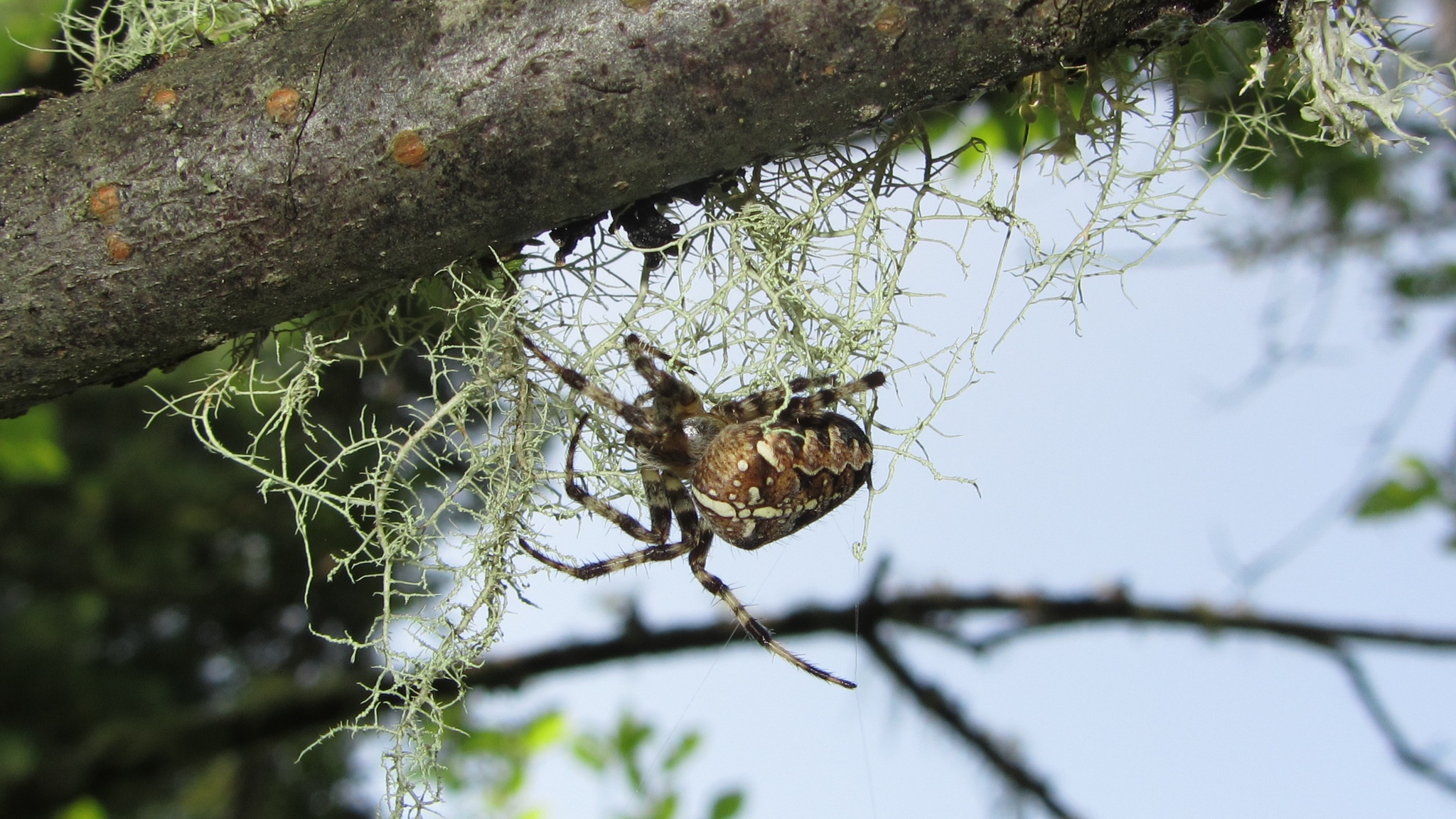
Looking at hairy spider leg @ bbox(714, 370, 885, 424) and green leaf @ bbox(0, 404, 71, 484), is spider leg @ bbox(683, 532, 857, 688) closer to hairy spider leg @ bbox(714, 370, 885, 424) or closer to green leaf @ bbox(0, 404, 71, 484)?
hairy spider leg @ bbox(714, 370, 885, 424)

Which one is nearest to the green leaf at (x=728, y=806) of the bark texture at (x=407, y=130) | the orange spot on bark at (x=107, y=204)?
the bark texture at (x=407, y=130)

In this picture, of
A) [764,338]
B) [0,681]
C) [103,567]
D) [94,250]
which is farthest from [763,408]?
[0,681]

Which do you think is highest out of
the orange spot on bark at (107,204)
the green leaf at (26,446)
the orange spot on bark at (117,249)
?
the green leaf at (26,446)

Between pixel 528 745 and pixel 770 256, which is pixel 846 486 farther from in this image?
pixel 528 745

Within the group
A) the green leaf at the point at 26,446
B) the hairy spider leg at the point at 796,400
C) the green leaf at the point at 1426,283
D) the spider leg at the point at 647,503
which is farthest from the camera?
the green leaf at the point at 1426,283

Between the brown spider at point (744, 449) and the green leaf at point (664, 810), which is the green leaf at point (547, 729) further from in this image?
the brown spider at point (744, 449)

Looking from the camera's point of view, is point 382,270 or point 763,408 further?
point 763,408

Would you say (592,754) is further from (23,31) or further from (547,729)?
(23,31)
